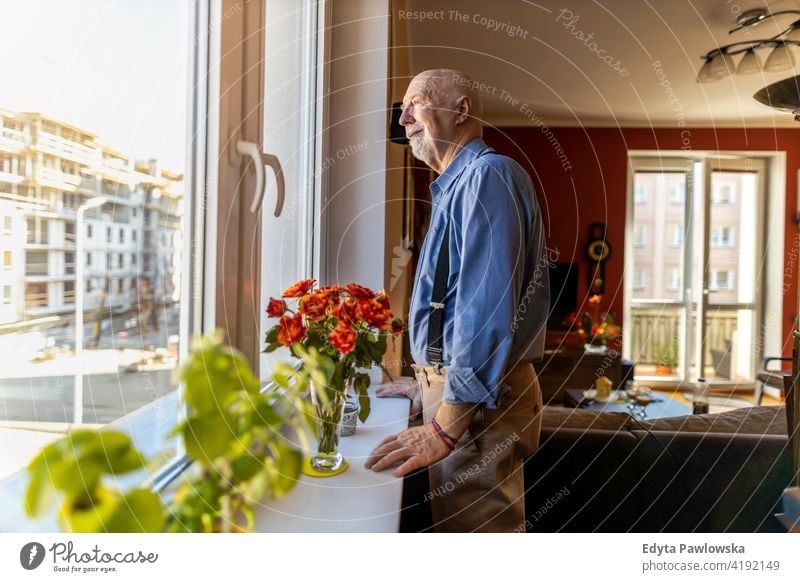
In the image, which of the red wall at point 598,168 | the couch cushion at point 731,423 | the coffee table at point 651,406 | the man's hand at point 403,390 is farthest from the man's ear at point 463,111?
the red wall at point 598,168

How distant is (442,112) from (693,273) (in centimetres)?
331

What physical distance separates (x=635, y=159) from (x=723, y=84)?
0.83 metres

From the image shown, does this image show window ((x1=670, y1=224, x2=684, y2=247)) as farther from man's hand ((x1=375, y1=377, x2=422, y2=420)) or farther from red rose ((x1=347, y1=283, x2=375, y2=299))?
red rose ((x1=347, y1=283, x2=375, y2=299))

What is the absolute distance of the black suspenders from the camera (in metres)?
0.72

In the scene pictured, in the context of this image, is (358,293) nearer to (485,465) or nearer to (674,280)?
(485,465)

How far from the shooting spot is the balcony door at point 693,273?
337 centimetres

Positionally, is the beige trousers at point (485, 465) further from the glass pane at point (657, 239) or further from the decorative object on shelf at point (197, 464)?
the glass pane at point (657, 239)

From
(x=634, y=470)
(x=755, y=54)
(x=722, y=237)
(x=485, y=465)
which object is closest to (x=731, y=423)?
(x=634, y=470)

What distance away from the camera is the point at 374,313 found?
0.58 m

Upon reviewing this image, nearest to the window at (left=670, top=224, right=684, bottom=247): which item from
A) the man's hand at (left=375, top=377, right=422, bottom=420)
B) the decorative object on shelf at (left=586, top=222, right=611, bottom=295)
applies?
the decorative object on shelf at (left=586, top=222, right=611, bottom=295)

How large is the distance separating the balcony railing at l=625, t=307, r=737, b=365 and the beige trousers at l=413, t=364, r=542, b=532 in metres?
2.95

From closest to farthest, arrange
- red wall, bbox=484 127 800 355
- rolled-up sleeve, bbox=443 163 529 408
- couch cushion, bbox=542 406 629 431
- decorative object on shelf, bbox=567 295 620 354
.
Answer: rolled-up sleeve, bbox=443 163 529 408, couch cushion, bbox=542 406 629 431, decorative object on shelf, bbox=567 295 620 354, red wall, bbox=484 127 800 355

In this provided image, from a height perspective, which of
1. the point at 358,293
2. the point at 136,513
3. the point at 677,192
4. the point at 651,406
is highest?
the point at 677,192

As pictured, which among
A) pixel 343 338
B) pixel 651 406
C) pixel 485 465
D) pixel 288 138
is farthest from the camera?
pixel 651 406
